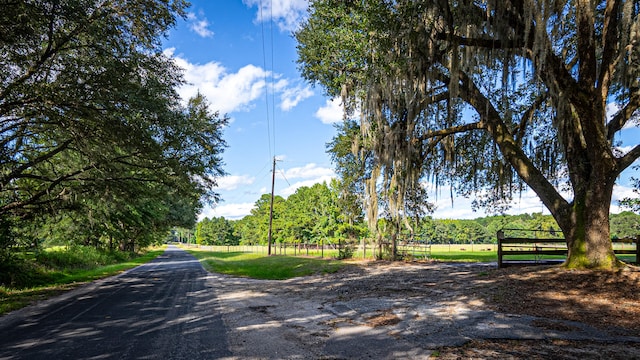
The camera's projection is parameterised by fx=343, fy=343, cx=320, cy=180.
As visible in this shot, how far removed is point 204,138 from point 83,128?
3.83m

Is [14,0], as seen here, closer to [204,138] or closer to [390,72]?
[204,138]

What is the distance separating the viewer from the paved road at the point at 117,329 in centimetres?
466

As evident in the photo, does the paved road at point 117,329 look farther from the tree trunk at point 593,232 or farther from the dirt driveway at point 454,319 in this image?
the tree trunk at point 593,232

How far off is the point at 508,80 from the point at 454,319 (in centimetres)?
654

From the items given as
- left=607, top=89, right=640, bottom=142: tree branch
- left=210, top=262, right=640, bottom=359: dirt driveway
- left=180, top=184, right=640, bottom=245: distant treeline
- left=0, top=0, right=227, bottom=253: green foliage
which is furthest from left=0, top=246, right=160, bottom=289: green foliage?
left=607, top=89, right=640, bottom=142: tree branch

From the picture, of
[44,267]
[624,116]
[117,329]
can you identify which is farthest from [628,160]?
[44,267]

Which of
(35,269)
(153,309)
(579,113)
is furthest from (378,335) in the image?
(35,269)

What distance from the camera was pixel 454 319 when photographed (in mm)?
6078

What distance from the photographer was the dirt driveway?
4562mm

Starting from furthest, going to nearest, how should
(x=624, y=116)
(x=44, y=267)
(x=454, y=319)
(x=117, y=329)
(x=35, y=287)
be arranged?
(x=44, y=267) < (x=35, y=287) < (x=624, y=116) < (x=454, y=319) < (x=117, y=329)

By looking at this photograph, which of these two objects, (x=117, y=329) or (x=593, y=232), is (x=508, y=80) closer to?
(x=593, y=232)

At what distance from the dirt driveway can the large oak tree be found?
7.08 feet

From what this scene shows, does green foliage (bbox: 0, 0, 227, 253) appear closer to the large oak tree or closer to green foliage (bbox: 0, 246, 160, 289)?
green foliage (bbox: 0, 246, 160, 289)

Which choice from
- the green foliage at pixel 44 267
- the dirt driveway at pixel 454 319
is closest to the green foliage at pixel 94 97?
the green foliage at pixel 44 267
